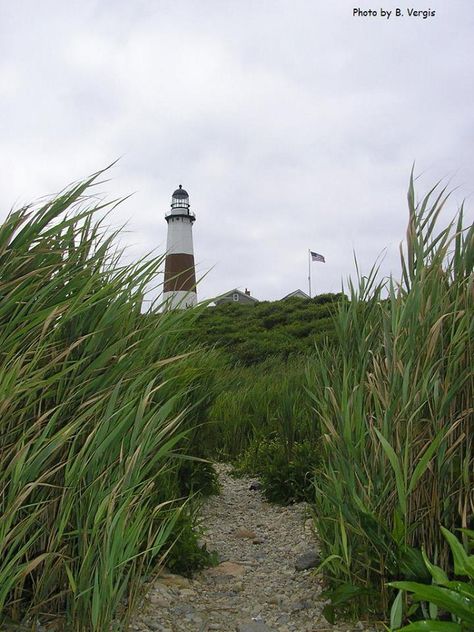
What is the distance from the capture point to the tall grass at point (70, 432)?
1.83 metres

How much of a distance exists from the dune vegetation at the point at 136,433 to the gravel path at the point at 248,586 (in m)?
0.13

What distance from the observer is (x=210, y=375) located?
13.5 ft

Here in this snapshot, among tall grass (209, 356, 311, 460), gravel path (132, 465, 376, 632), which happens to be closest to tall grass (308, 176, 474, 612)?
gravel path (132, 465, 376, 632)

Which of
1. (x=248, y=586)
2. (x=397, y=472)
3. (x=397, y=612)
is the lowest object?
(x=248, y=586)

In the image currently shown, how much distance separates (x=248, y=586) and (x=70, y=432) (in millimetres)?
1502

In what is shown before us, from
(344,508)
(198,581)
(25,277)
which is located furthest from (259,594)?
(25,277)

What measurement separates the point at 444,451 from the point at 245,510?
2.35m

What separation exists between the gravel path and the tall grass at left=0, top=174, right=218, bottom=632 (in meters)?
0.27

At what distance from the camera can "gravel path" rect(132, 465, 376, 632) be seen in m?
2.47

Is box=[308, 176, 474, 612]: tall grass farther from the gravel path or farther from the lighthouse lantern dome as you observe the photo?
the lighthouse lantern dome

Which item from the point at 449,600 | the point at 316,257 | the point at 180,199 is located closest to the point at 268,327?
the point at 316,257

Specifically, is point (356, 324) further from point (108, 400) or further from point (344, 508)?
point (108, 400)

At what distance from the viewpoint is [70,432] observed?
1.90 meters

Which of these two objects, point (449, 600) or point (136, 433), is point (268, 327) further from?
point (449, 600)
